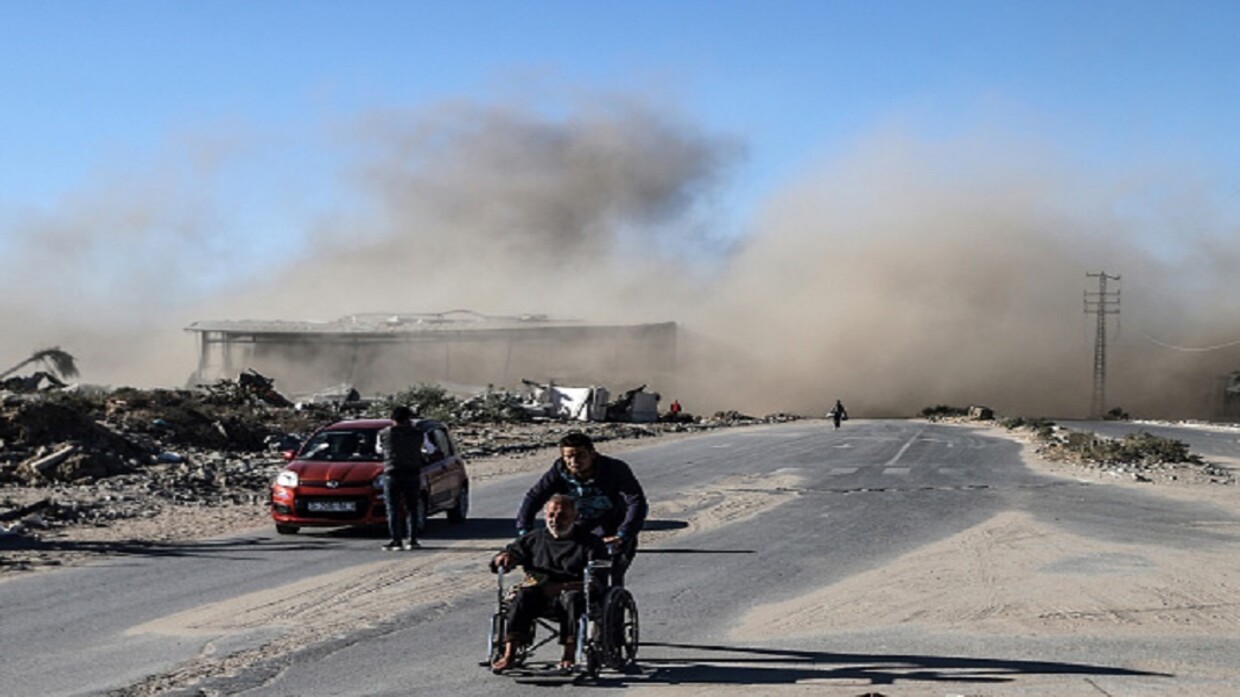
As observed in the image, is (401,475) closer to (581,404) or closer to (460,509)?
(460,509)

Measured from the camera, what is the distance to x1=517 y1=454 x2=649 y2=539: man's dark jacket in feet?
31.9

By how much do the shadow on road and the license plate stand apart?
915 centimetres

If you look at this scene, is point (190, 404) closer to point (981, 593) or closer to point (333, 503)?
point (333, 503)

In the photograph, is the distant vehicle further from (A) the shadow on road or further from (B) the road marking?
(B) the road marking

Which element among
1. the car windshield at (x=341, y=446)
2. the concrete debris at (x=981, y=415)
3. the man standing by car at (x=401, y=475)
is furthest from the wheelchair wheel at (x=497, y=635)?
the concrete debris at (x=981, y=415)

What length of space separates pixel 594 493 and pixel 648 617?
113 inches

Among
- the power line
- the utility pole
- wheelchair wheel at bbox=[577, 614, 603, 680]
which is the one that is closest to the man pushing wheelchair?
wheelchair wheel at bbox=[577, 614, 603, 680]

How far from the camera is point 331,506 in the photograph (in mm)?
19156

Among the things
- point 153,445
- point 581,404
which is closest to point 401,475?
point 153,445

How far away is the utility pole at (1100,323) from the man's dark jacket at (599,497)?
8926cm

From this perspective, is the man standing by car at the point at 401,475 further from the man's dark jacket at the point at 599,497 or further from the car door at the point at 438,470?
the man's dark jacket at the point at 599,497

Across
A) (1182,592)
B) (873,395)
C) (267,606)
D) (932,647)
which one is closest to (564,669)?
(932,647)

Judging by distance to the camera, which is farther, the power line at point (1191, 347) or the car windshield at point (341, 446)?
the power line at point (1191, 347)

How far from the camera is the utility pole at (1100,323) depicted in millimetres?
95625
